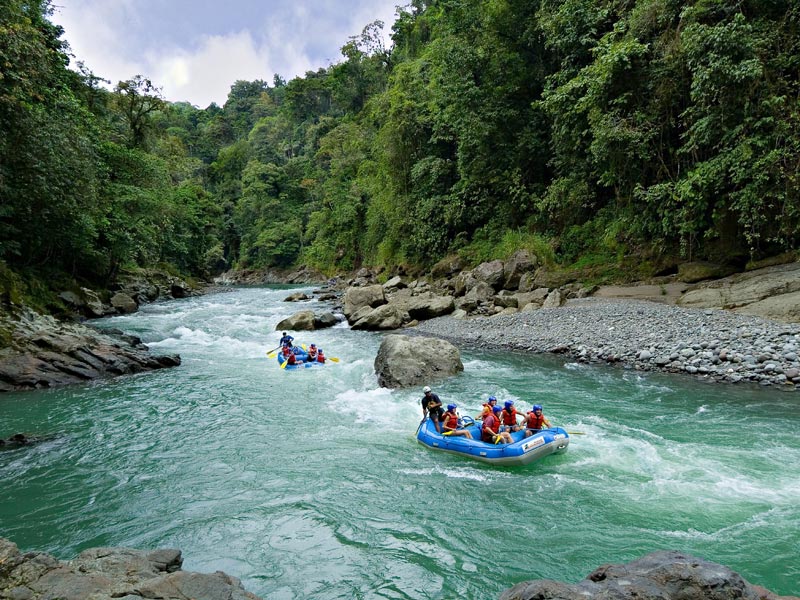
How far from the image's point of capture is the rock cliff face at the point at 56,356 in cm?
1148

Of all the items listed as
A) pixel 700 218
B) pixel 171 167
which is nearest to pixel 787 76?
pixel 700 218

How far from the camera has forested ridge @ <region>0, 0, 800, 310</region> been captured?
12.5 meters

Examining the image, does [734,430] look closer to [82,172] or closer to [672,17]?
[672,17]

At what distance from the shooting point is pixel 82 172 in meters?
16.6

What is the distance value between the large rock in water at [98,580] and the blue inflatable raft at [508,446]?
170 inches

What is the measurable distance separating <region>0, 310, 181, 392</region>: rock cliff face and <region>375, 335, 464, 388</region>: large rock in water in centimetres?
666

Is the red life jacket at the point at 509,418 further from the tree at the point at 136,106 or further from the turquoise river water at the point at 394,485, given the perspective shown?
the tree at the point at 136,106

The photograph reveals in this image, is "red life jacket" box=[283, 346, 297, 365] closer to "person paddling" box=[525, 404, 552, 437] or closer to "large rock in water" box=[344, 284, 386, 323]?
"large rock in water" box=[344, 284, 386, 323]

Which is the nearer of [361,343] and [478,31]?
[361,343]

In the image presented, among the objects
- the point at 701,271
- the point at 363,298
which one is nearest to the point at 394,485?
the point at 701,271

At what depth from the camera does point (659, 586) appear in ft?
10.6

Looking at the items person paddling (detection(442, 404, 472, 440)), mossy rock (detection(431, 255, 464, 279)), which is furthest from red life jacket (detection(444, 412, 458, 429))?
mossy rock (detection(431, 255, 464, 279))

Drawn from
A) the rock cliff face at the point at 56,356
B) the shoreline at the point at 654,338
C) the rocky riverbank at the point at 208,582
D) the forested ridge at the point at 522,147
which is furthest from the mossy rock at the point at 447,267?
the rocky riverbank at the point at 208,582

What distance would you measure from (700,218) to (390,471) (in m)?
12.1
